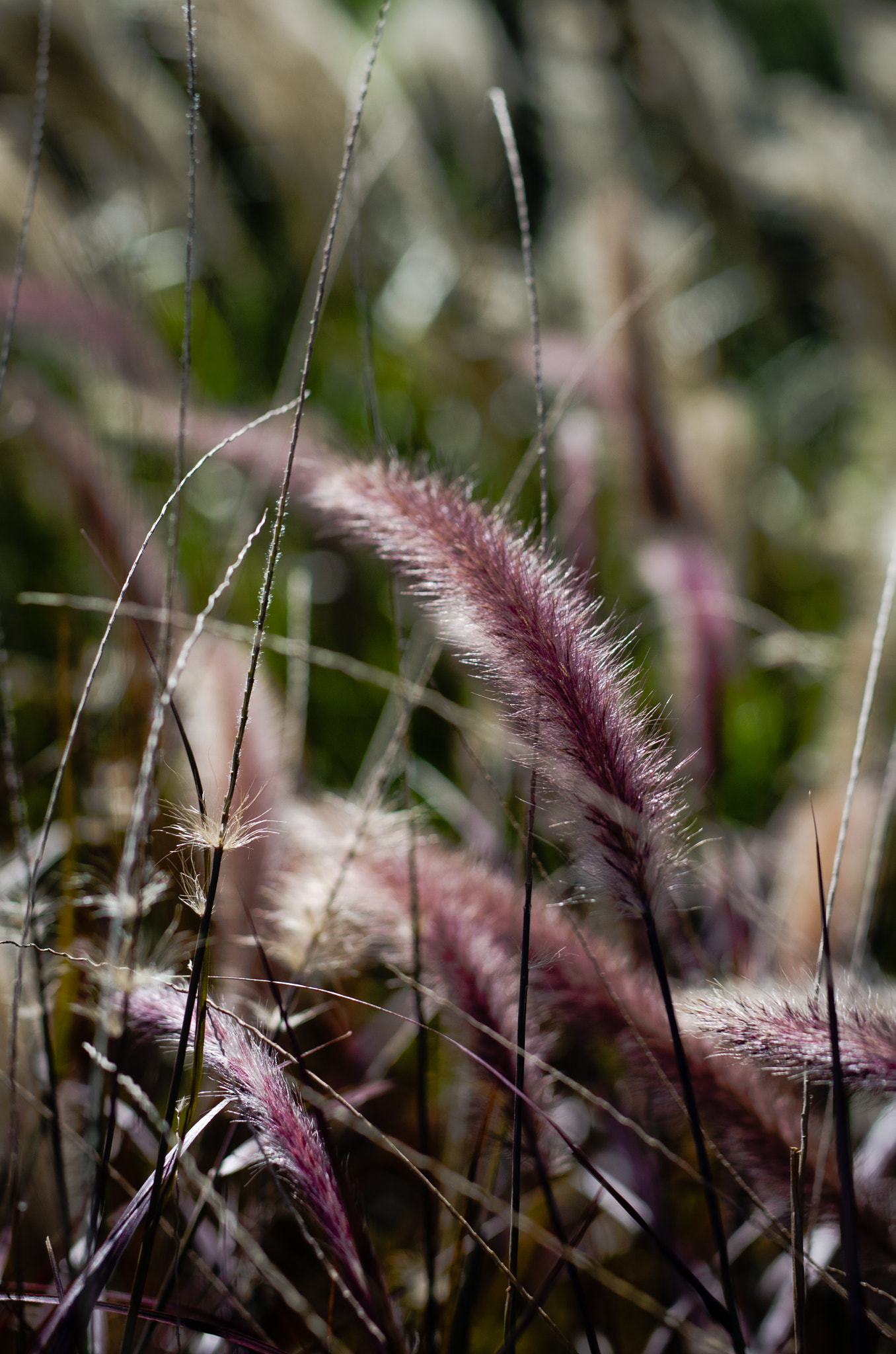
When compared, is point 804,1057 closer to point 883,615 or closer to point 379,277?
point 883,615

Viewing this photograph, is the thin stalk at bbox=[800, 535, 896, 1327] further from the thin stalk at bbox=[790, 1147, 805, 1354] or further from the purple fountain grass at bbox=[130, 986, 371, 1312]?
the purple fountain grass at bbox=[130, 986, 371, 1312]

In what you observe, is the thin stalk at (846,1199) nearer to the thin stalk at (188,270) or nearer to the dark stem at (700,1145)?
the dark stem at (700,1145)

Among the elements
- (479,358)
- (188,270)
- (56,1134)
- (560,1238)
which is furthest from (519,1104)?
(479,358)

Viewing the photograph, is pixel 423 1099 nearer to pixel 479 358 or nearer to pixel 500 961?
pixel 500 961

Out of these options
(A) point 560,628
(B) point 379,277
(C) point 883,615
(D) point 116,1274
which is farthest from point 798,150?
(D) point 116,1274

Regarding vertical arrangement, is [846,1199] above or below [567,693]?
below

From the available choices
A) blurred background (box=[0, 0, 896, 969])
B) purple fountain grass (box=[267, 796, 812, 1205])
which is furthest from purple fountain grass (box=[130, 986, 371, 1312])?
blurred background (box=[0, 0, 896, 969])
